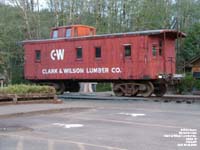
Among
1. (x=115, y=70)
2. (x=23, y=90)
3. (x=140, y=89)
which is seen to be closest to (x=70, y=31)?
(x=115, y=70)

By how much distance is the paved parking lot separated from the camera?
941cm

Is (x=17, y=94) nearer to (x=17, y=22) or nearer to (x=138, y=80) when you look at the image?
(x=138, y=80)

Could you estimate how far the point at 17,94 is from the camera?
20.1 m

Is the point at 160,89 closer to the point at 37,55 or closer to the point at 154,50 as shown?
the point at 154,50

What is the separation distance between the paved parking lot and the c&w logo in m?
12.9

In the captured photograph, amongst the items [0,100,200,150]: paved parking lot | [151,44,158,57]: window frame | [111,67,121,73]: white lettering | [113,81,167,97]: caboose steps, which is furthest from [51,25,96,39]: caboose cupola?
[0,100,200,150]: paved parking lot

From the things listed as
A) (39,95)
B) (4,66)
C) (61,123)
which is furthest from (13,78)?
(61,123)

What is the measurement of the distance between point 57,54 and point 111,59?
4.18m

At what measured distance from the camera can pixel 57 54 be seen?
2897 centimetres

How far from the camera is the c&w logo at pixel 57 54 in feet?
94.1

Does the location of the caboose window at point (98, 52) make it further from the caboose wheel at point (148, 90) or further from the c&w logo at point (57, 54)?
the caboose wheel at point (148, 90)

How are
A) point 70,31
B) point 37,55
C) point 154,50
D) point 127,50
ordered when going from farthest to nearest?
point 37,55, point 70,31, point 127,50, point 154,50

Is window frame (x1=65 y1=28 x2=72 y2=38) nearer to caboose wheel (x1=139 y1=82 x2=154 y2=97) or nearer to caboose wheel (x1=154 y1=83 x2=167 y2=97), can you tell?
caboose wheel (x1=139 y1=82 x2=154 y2=97)

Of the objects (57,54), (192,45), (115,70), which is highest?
(192,45)
